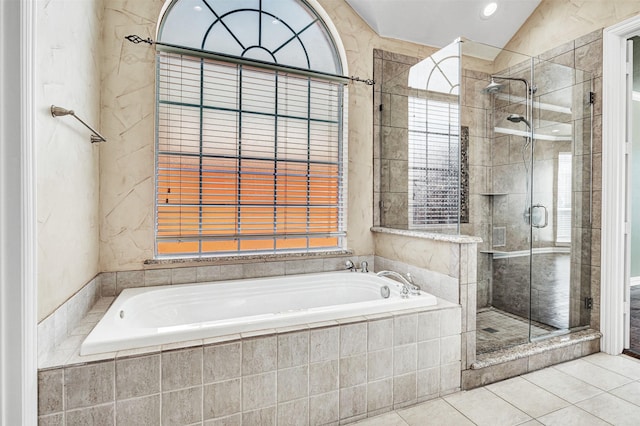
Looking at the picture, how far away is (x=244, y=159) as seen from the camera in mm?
2662

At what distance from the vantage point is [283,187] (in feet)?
9.22

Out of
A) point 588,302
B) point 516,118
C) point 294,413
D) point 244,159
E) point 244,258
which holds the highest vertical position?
point 516,118

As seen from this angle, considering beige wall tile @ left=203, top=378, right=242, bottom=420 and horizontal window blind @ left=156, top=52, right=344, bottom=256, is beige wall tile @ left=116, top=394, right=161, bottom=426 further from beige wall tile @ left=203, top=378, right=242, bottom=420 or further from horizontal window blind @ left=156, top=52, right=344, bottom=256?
horizontal window blind @ left=156, top=52, right=344, bottom=256

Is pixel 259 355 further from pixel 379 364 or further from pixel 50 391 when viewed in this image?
pixel 50 391

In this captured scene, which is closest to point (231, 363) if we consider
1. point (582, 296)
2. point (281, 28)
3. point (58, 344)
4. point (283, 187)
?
Result: point (58, 344)

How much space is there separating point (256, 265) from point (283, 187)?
65 cm

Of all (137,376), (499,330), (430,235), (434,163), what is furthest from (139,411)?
(499,330)

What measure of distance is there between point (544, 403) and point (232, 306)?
1.94 metres

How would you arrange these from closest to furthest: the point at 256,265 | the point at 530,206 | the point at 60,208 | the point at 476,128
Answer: the point at 60,208
the point at 256,265
the point at 530,206
the point at 476,128

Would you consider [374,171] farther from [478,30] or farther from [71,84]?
[71,84]

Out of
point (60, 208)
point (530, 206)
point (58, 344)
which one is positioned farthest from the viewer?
point (530, 206)

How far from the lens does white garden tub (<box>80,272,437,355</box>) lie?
1.54 metres

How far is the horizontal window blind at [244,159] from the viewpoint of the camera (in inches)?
97.5

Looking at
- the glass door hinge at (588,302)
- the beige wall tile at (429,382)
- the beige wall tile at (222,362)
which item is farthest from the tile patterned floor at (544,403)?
the beige wall tile at (222,362)
